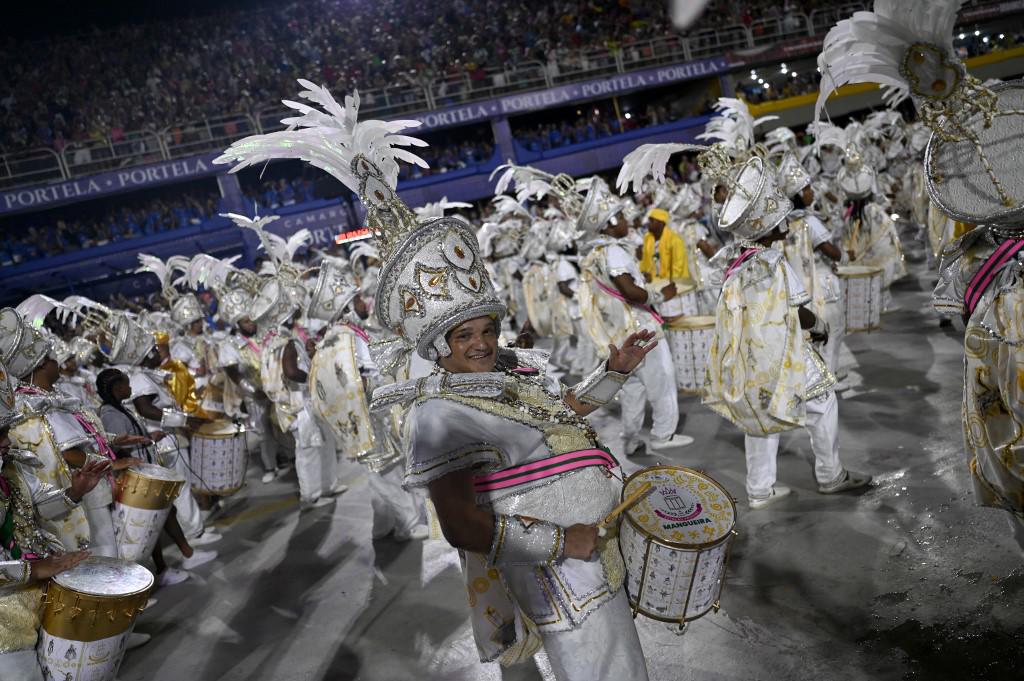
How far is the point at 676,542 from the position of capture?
2.15 metres

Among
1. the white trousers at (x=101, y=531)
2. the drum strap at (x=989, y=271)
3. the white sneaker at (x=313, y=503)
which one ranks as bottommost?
the white sneaker at (x=313, y=503)

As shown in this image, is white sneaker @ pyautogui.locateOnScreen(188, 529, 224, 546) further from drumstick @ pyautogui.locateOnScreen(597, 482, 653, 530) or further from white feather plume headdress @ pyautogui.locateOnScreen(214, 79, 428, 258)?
drumstick @ pyautogui.locateOnScreen(597, 482, 653, 530)

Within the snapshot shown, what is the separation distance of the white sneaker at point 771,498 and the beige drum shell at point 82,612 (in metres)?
3.61

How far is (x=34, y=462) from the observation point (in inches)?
129

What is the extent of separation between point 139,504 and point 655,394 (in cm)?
→ 404

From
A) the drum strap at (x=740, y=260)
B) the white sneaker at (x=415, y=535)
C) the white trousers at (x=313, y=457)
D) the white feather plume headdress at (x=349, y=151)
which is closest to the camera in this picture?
the white feather plume headdress at (x=349, y=151)

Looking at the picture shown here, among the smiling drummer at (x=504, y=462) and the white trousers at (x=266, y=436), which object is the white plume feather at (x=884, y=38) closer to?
the smiling drummer at (x=504, y=462)

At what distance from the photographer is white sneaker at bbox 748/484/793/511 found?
15.4 feet

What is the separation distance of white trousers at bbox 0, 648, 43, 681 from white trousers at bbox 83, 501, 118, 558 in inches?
63.8

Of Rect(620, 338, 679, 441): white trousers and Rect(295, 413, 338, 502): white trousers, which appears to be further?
Rect(295, 413, 338, 502): white trousers

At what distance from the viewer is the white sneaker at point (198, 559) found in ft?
19.5

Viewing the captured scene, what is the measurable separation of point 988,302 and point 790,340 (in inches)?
76.1

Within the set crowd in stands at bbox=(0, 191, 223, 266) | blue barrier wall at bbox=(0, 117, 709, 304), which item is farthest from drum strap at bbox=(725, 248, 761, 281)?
crowd in stands at bbox=(0, 191, 223, 266)

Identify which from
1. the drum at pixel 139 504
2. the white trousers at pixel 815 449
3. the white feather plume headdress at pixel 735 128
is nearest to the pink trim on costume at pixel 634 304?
the white feather plume headdress at pixel 735 128
